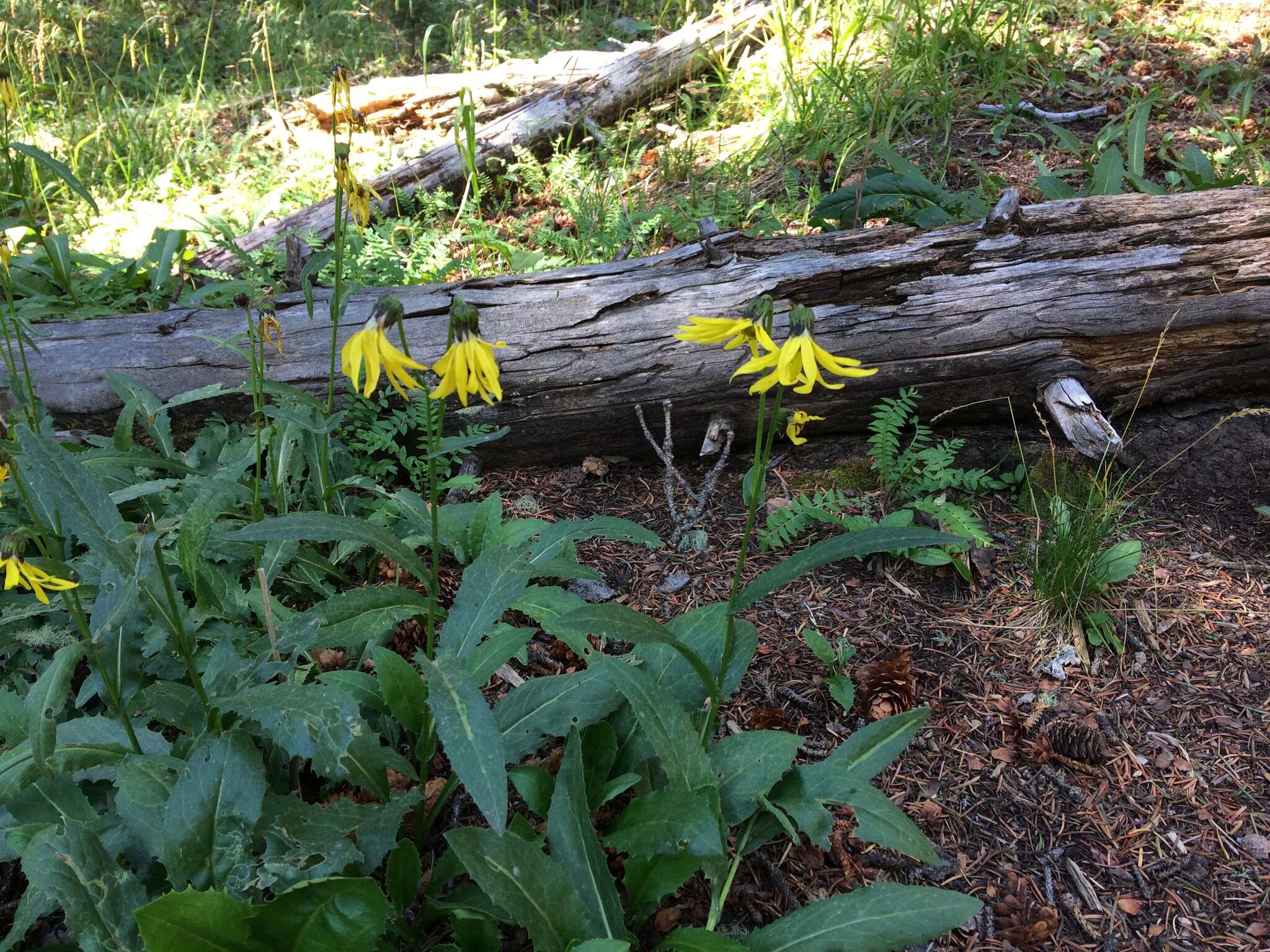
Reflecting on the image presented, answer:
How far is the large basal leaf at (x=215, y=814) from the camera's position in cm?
133

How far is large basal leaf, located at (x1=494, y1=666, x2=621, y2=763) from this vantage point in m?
1.60

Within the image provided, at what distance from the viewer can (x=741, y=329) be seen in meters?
1.32

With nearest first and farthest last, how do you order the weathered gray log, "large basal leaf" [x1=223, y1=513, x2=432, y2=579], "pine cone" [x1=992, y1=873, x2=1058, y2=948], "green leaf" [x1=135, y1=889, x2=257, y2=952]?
"green leaf" [x1=135, y1=889, x2=257, y2=952] → "large basal leaf" [x1=223, y1=513, x2=432, y2=579] → "pine cone" [x1=992, y1=873, x2=1058, y2=948] → the weathered gray log

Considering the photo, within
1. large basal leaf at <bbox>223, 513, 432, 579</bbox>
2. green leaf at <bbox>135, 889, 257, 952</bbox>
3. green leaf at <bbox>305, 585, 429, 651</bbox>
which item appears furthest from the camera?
green leaf at <bbox>305, 585, 429, 651</bbox>

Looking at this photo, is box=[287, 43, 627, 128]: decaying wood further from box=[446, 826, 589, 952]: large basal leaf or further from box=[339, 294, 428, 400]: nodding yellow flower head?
box=[446, 826, 589, 952]: large basal leaf

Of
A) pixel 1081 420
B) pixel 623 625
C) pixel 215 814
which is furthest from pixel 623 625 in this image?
pixel 1081 420

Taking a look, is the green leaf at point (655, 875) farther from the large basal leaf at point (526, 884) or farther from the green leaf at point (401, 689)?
the green leaf at point (401, 689)

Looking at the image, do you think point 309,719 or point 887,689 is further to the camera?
point 887,689

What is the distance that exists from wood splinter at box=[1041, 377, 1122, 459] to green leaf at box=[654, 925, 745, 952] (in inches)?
76.9

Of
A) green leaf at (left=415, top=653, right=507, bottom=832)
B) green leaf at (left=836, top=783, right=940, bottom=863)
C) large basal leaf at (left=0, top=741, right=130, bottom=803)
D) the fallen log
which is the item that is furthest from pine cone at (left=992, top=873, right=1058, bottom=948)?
the fallen log

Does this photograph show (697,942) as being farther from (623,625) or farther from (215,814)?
(215,814)

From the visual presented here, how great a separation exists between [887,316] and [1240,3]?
4.27 meters

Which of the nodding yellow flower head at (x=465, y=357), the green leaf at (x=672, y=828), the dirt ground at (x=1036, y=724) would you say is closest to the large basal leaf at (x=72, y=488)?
the nodding yellow flower head at (x=465, y=357)

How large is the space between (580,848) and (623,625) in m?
0.40
